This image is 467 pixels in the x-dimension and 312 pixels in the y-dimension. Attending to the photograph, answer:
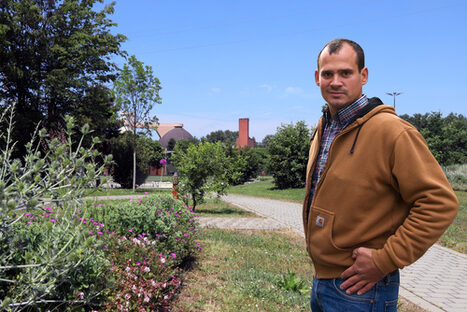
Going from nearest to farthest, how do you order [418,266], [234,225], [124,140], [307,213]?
[307,213]
[418,266]
[234,225]
[124,140]

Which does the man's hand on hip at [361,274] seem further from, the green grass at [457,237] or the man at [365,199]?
the green grass at [457,237]

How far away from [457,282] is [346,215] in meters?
5.37

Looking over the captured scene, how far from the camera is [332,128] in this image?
80.7 inches

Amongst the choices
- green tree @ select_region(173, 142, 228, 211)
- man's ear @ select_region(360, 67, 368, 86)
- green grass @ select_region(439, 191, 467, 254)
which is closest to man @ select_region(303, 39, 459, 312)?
man's ear @ select_region(360, 67, 368, 86)

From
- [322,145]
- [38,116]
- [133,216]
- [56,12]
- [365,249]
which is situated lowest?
[133,216]

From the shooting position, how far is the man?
158 centimetres

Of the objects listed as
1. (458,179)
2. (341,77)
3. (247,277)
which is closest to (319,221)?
(341,77)

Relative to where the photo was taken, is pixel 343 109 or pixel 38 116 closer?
pixel 343 109

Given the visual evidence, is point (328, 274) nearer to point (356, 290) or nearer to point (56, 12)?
point (356, 290)

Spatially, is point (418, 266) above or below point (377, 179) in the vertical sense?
below

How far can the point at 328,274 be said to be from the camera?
5.95ft

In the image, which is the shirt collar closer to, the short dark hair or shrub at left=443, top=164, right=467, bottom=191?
the short dark hair

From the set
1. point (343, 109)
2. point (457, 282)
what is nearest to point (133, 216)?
point (343, 109)

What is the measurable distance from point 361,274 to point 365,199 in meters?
0.34
